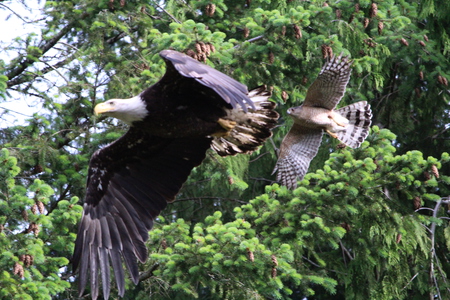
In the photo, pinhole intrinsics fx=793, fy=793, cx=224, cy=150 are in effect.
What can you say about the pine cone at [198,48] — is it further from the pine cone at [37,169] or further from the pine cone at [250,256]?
the pine cone at [37,169]

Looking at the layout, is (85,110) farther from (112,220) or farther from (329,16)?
(329,16)

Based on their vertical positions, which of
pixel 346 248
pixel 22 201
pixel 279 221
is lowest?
pixel 346 248

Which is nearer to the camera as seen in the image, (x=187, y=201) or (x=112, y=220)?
(x=112, y=220)

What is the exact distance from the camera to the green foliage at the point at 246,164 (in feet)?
23.2

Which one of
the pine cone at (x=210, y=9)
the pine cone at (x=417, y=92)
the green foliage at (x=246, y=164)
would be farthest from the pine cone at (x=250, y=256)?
the pine cone at (x=417, y=92)

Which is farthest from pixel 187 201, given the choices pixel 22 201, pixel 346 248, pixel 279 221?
pixel 22 201

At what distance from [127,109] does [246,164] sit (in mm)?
2634

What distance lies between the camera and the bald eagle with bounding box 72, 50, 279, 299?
6.46m

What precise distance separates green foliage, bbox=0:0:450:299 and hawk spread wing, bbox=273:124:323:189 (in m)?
0.36

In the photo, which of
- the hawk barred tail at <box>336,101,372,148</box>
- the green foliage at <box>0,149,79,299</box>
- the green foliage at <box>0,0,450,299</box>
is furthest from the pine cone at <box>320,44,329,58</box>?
the green foliage at <box>0,149,79,299</box>

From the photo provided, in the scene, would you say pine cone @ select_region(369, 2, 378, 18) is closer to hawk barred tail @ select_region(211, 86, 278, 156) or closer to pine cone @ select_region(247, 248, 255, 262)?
hawk barred tail @ select_region(211, 86, 278, 156)

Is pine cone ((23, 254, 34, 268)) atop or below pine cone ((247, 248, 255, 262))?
atop

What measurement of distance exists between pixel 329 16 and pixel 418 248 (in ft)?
8.38

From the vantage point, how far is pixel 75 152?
823 cm
